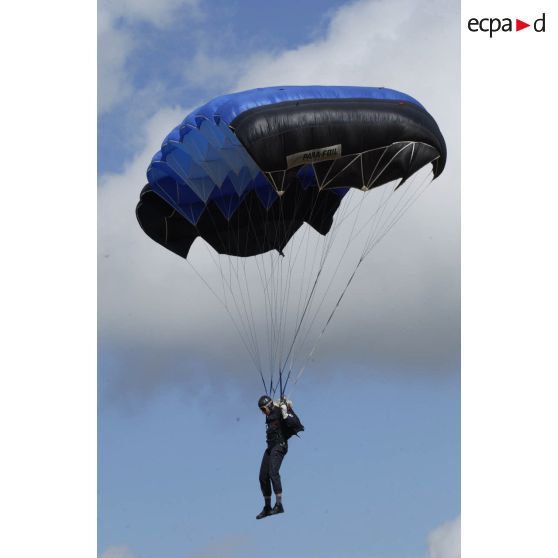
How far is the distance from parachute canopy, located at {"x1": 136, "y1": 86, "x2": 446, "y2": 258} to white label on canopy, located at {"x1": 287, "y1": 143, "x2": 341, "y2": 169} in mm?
22

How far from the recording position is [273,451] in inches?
822

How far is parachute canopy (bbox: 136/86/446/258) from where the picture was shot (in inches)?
792

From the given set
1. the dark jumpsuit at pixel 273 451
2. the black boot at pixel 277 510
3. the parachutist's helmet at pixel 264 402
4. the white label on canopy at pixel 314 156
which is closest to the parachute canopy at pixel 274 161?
the white label on canopy at pixel 314 156

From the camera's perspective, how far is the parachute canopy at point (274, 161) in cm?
2012

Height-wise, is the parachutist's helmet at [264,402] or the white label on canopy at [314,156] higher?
the white label on canopy at [314,156]

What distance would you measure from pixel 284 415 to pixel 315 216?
5192 mm

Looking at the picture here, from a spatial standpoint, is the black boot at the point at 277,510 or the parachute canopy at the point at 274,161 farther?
the black boot at the point at 277,510

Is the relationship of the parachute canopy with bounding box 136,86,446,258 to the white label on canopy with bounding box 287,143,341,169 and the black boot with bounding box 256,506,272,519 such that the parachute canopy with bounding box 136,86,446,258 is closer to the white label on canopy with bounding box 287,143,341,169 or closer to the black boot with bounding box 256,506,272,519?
the white label on canopy with bounding box 287,143,341,169

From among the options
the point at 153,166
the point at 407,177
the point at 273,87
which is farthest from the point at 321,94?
the point at 153,166

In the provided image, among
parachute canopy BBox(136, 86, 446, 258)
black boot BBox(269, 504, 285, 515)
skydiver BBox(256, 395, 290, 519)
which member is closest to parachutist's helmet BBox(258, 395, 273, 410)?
skydiver BBox(256, 395, 290, 519)

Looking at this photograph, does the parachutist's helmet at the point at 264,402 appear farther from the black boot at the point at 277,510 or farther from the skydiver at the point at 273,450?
the black boot at the point at 277,510

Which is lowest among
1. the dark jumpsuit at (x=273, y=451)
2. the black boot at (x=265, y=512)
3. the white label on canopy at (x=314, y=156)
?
the black boot at (x=265, y=512)

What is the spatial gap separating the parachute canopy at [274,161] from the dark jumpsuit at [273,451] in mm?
4126
